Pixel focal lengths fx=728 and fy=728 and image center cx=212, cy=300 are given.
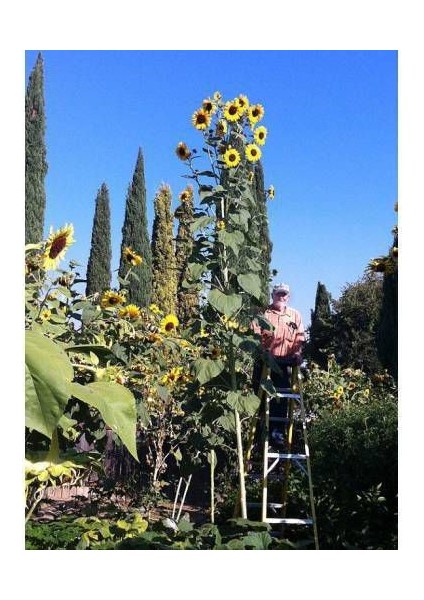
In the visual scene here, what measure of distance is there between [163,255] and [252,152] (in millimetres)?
11875

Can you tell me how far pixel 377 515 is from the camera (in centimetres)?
350

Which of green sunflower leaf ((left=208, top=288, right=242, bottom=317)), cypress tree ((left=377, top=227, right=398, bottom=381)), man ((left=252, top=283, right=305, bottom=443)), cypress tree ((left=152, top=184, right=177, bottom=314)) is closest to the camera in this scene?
green sunflower leaf ((left=208, top=288, right=242, bottom=317))

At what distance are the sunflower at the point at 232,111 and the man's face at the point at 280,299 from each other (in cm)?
104

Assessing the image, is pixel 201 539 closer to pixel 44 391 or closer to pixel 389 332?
pixel 44 391

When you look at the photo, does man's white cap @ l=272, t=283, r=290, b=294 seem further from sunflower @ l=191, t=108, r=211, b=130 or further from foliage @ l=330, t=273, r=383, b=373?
foliage @ l=330, t=273, r=383, b=373

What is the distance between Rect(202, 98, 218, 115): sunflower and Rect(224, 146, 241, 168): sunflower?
10.6 inches

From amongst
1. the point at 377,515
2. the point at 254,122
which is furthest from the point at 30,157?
the point at 377,515

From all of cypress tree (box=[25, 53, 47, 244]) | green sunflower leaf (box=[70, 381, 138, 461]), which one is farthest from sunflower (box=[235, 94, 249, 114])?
cypress tree (box=[25, 53, 47, 244])

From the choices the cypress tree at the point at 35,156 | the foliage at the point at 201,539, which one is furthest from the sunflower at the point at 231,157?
the cypress tree at the point at 35,156

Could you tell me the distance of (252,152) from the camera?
3.65 m

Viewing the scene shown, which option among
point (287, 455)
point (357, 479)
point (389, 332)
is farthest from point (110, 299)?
point (389, 332)

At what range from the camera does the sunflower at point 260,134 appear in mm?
3699

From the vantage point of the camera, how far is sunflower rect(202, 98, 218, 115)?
368 cm
